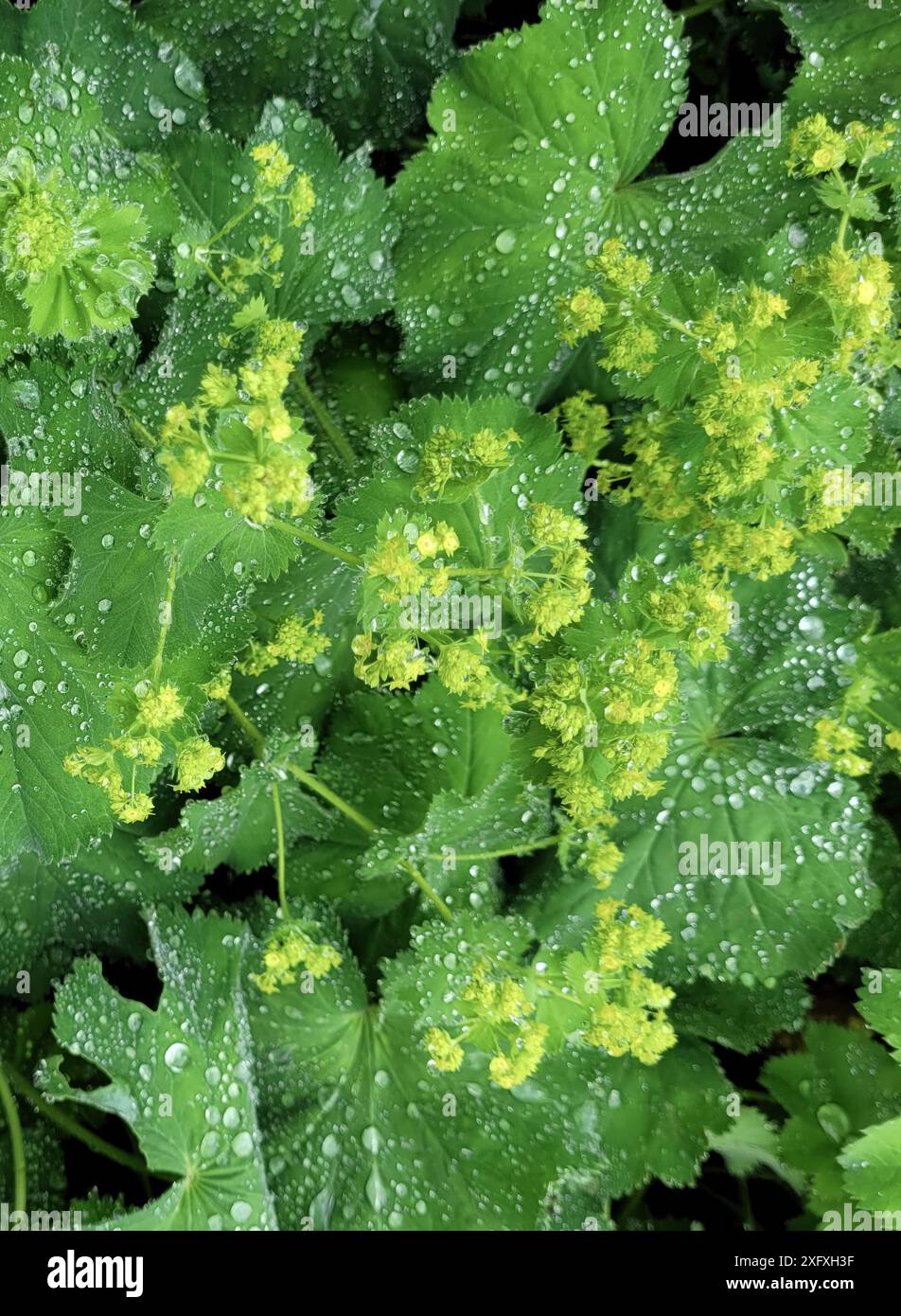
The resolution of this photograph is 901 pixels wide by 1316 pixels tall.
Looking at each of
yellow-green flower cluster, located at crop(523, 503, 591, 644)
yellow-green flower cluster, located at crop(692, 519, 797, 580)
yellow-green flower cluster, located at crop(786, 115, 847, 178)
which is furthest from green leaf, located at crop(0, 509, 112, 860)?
yellow-green flower cluster, located at crop(786, 115, 847, 178)

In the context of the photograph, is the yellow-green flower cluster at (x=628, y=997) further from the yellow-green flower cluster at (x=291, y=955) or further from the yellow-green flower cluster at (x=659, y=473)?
the yellow-green flower cluster at (x=659, y=473)

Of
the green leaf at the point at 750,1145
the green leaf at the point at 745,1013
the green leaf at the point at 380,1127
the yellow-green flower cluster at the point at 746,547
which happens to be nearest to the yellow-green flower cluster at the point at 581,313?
the yellow-green flower cluster at the point at 746,547

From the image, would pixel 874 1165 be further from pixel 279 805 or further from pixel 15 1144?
pixel 15 1144

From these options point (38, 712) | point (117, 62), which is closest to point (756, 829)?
point (38, 712)

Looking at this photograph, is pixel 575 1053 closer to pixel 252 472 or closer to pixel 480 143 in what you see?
pixel 252 472

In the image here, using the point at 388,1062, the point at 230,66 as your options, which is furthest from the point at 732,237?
the point at 388,1062

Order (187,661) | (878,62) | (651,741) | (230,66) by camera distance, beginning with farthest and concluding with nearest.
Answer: (230,66) < (878,62) < (187,661) < (651,741)
